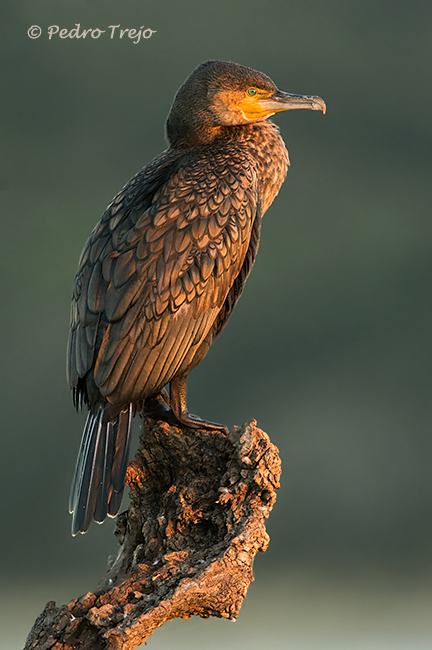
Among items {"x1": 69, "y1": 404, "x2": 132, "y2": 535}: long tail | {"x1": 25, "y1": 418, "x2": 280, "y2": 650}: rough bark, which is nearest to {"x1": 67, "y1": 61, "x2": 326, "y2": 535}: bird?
{"x1": 69, "y1": 404, "x2": 132, "y2": 535}: long tail

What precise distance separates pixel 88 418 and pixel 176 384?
42 centimetres

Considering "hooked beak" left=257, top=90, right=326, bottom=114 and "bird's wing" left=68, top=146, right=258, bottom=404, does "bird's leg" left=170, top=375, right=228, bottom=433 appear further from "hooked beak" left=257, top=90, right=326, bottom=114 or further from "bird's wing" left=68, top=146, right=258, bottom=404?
"hooked beak" left=257, top=90, right=326, bottom=114

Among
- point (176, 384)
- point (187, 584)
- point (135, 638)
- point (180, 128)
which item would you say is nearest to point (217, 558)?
point (187, 584)

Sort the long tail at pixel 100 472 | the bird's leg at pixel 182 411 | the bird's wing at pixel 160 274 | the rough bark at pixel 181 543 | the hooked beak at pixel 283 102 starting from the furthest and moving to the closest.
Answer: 1. the hooked beak at pixel 283 102
2. the bird's leg at pixel 182 411
3. the bird's wing at pixel 160 274
4. the long tail at pixel 100 472
5. the rough bark at pixel 181 543

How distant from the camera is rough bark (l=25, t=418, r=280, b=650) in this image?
2.41m

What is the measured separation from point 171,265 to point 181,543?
3.34 ft

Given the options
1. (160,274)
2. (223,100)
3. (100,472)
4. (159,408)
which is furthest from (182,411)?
(223,100)

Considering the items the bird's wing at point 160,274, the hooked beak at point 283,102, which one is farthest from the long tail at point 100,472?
the hooked beak at point 283,102

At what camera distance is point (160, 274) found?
8.85 ft

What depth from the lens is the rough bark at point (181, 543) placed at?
2.41 meters

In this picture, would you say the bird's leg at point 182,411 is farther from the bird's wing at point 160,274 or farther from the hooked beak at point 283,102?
the hooked beak at point 283,102

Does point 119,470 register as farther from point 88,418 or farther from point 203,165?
point 203,165

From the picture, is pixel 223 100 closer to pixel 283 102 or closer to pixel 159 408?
pixel 283 102

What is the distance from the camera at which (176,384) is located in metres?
2.95
